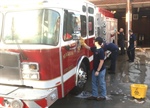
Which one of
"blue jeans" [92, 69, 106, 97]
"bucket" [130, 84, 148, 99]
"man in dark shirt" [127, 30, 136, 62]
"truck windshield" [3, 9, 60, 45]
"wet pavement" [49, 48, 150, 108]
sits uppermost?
"truck windshield" [3, 9, 60, 45]

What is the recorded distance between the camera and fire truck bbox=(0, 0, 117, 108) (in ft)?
13.1

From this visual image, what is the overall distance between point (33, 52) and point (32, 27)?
50 cm

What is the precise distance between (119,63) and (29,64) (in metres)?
6.81

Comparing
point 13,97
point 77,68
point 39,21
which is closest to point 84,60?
point 77,68

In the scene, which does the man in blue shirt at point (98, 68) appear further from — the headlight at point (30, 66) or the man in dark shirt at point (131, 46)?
the man in dark shirt at point (131, 46)

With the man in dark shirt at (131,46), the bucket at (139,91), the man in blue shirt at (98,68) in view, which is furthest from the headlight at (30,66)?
the man in dark shirt at (131,46)

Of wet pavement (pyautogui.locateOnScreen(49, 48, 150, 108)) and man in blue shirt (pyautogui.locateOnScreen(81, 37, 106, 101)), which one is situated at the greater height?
man in blue shirt (pyautogui.locateOnScreen(81, 37, 106, 101))

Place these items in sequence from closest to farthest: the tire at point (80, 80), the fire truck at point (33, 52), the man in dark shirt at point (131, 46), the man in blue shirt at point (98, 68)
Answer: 1. the fire truck at point (33, 52)
2. the man in blue shirt at point (98, 68)
3. the tire at point (80, 80)
4. the man in dark shirt at point (131, 46)

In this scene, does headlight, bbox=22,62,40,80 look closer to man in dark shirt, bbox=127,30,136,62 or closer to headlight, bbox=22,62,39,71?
headlight, bbox=22,62,39,71

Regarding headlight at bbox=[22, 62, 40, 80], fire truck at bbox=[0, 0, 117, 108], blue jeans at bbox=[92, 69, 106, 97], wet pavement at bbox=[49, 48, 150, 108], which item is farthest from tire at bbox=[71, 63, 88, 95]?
headlight at bbox=[22, 62, 40, 80]

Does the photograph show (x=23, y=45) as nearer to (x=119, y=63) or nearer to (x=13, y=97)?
(x=13, y=97)

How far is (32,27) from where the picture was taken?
424 cm

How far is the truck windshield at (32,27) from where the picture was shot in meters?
4.17

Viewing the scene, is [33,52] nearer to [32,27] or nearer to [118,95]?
[32,27]
